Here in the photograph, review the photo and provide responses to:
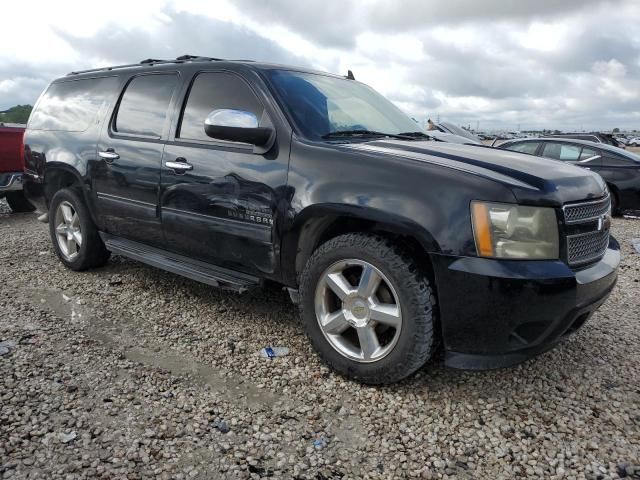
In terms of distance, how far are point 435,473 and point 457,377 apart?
0.85m

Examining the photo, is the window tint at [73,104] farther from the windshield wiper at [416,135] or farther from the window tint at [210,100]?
the windshield wiper at [416,135]

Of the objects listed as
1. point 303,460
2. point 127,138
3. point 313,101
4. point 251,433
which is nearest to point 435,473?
point 303,460

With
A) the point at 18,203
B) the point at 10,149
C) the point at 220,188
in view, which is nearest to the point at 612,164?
the point at 220,188

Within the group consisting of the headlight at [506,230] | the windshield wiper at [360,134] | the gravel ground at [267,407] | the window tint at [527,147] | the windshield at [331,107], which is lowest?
the gravel ground at [267,407]

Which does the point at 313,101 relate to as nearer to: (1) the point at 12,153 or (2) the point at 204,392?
(2) the point at 204,392

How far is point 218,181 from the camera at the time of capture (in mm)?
3193

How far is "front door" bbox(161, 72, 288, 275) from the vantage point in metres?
3.01

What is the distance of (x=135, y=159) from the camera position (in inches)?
148

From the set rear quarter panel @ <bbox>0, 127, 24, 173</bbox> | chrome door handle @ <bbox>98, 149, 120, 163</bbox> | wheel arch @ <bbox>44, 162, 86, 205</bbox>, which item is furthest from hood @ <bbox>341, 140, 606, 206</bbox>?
rear quarter panel @ <bbox>0, 127, 24, 173</bbox>

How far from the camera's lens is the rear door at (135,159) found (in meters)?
3.67

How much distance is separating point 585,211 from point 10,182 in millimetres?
7418

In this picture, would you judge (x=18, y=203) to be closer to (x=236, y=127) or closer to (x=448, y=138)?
(x=236, y=127)

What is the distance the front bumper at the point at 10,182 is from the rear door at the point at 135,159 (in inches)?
151

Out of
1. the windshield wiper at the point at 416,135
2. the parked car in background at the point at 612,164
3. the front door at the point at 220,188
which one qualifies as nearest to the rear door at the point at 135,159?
the front door at the point at 220,188
